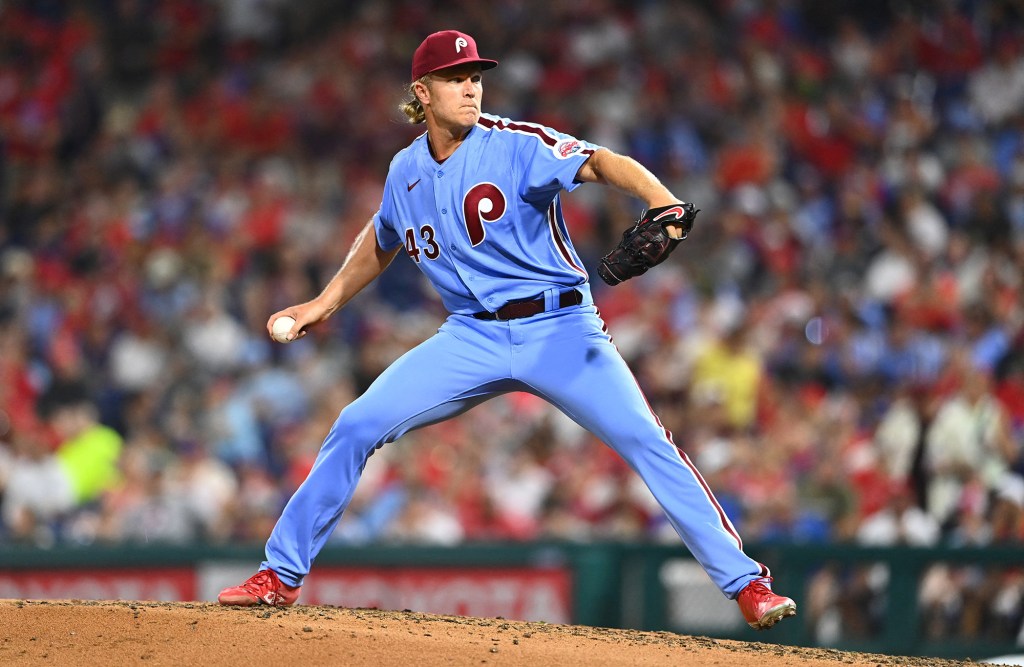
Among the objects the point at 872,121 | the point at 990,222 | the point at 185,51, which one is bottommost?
the point at 990,222

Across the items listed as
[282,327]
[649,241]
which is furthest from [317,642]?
[649,241]

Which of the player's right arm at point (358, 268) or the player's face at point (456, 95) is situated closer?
the player's face at point (456, 95)

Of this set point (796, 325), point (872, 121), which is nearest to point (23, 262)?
point (796, 325)

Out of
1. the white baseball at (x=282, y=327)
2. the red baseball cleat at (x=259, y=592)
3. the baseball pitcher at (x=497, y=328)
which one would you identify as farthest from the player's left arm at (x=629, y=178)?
the red baseball cleat at (x=259, y=592)

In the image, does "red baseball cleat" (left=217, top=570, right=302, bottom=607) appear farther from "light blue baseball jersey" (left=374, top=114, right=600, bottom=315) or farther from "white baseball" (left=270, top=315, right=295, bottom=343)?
"light blue baseball jersey" (left=374, top=114, right=600, bottom=315)

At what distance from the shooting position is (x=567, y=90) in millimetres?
11250

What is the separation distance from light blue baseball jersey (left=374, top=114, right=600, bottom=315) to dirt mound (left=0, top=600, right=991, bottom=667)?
1062 mm

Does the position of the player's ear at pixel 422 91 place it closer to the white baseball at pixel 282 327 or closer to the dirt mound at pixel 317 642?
the white baseball at pixel 282 327

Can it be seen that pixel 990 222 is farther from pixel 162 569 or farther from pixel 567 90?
pixel 162 569

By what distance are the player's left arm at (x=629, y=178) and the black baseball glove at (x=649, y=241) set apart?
0.02m

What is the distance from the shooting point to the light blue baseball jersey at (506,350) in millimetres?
4254

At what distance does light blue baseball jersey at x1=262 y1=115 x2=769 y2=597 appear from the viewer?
4254mm

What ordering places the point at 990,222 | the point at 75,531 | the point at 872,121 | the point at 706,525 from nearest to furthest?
the point at 706,525, the point at 75,531, the point at 990,222, the point at 872,121

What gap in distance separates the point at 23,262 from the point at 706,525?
749cm
